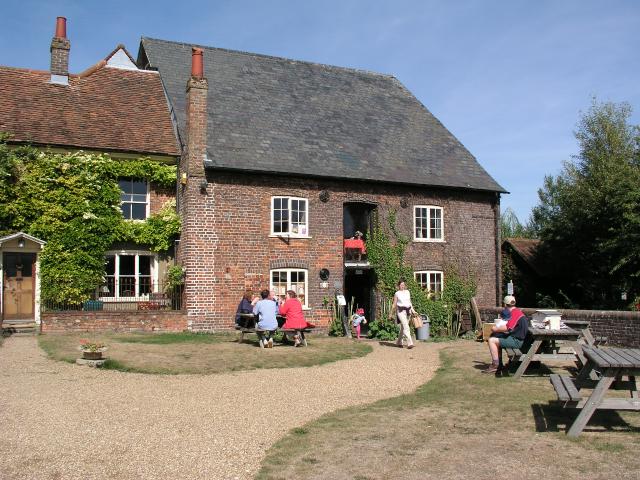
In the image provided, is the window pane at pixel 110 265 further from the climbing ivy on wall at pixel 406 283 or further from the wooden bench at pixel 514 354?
the wooden bench at pixel 514 354

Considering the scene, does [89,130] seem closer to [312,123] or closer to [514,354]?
[312,123]

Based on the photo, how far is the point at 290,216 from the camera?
2072cm

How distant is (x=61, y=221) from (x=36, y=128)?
3.20 m

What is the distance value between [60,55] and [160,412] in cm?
1791

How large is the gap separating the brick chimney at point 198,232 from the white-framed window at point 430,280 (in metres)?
7.67

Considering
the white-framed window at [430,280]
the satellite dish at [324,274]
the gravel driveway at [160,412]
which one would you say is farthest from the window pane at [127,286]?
the white-framed window at [430,280]

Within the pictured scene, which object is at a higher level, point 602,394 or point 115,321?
point 115,321

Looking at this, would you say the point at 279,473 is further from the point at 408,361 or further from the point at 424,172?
the point at 424,172

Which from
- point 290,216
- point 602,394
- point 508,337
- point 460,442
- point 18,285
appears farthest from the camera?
point 290,216

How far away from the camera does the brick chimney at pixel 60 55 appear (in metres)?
22.1

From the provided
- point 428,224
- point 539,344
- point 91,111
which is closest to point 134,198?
point 91,111

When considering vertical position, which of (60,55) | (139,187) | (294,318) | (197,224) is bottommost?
(294,318)

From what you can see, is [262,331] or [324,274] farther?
[324,274]

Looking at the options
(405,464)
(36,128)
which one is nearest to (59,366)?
(405,464)
